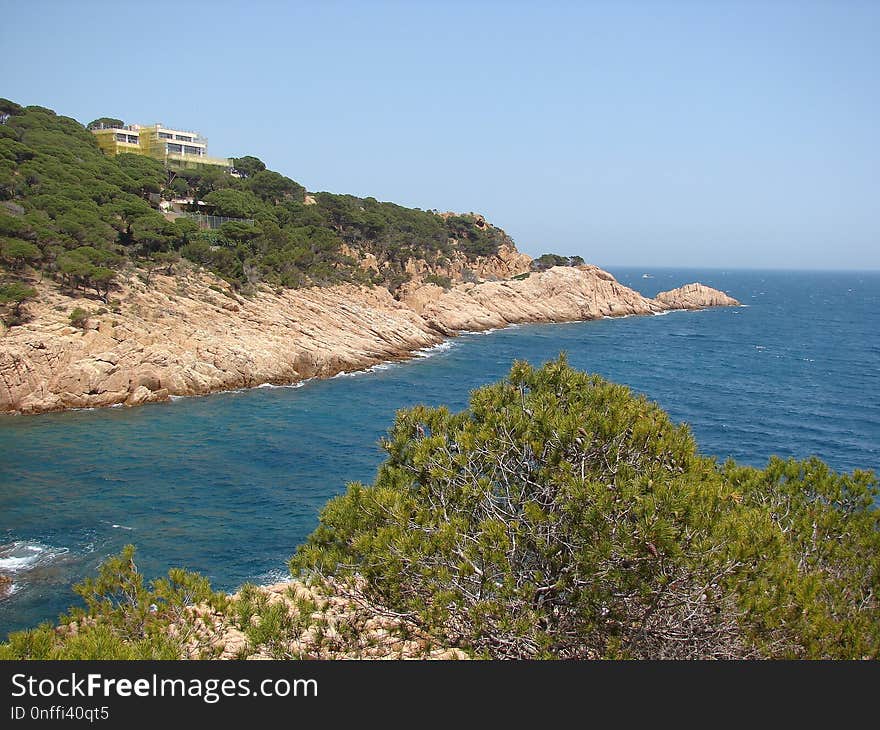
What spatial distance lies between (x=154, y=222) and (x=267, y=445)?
2886 centimetres

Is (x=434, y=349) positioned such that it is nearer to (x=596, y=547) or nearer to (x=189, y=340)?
(x=189, y=340)

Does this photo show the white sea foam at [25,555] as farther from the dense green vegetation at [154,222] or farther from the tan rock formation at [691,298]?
the tan rock formation at [691,298]

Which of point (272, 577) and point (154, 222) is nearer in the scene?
point (272, 577)

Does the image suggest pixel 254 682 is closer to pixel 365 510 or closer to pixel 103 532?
pixel 365 510

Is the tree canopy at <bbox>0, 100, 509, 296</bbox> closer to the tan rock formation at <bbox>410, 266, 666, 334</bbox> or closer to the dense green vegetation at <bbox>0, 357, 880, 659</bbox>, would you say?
the tan rock formation at <bbox>410, 266, 666, 334</bbox>

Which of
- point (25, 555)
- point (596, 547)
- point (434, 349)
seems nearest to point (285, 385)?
point (434, 349)

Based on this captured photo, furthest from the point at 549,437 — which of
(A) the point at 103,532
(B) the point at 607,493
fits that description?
(A) the point at 103,532

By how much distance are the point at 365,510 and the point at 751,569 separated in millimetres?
5429

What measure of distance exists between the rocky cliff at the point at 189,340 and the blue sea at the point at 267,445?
1676 mm

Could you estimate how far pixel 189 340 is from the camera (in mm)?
43250

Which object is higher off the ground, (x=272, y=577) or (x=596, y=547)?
(x=596, y=547)

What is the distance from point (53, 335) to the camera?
37.9 m

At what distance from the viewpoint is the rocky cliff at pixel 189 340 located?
36.9 metres

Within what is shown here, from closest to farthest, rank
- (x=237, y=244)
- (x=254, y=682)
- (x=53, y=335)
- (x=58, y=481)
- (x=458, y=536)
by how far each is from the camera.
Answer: (x=254, y=682) < (x=458, y=536) < (x=58, y=481) < (x=53, y=335) < (x=237, y=244)
